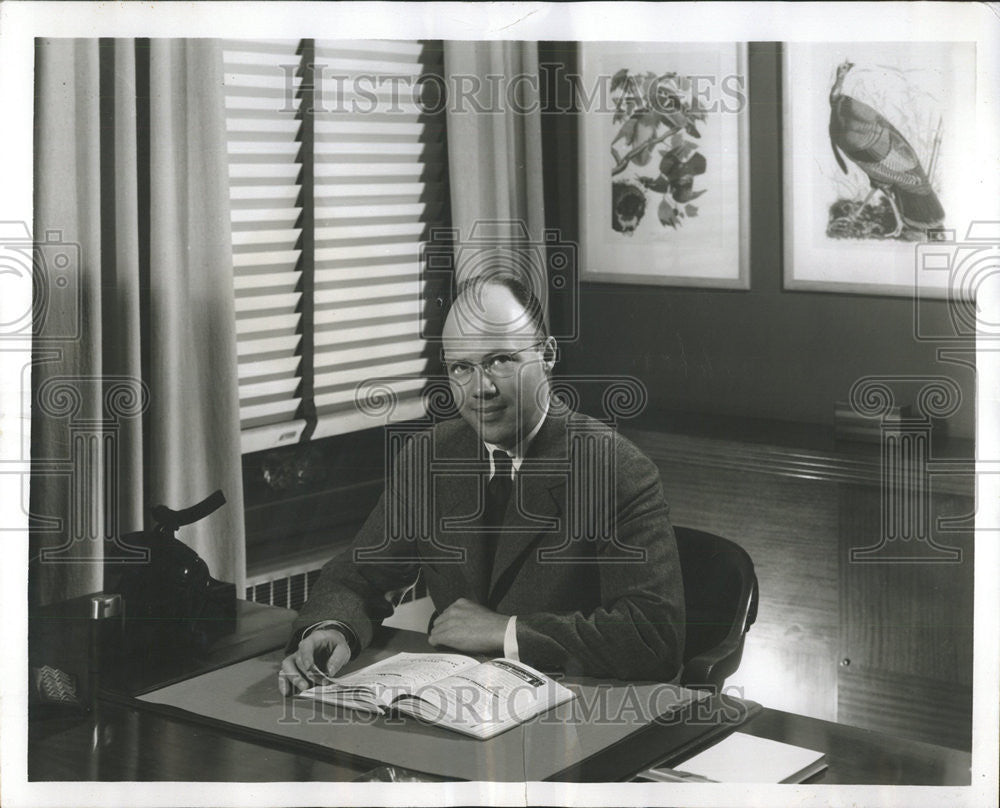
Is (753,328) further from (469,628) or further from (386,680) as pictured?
(386,680)

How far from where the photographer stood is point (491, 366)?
1445 millimetres

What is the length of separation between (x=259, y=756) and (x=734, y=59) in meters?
1.09

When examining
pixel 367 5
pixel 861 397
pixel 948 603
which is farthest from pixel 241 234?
pixel 948 603

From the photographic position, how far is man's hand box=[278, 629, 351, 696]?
4.65ft

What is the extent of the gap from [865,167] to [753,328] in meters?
0.26

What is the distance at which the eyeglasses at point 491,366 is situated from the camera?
1.44 meters

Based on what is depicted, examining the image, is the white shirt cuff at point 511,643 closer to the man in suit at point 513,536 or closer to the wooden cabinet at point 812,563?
the man in suit at point 513,536

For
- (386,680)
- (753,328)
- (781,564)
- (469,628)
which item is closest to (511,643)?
(469,628)

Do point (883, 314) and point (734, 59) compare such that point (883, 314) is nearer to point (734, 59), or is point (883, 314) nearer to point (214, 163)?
point (734, 59)

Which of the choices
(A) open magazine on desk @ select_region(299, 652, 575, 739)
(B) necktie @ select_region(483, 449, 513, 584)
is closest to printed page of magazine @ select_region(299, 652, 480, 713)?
(A) open magazine on desk @ select_region(299, 652, 575, 739)

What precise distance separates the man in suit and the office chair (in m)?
0.02

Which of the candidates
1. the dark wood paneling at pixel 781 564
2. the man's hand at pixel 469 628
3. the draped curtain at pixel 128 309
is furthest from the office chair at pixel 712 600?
the draped curtain at pixel 128 309

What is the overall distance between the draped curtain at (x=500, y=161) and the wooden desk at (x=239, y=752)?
0.58m

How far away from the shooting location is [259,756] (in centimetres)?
138
